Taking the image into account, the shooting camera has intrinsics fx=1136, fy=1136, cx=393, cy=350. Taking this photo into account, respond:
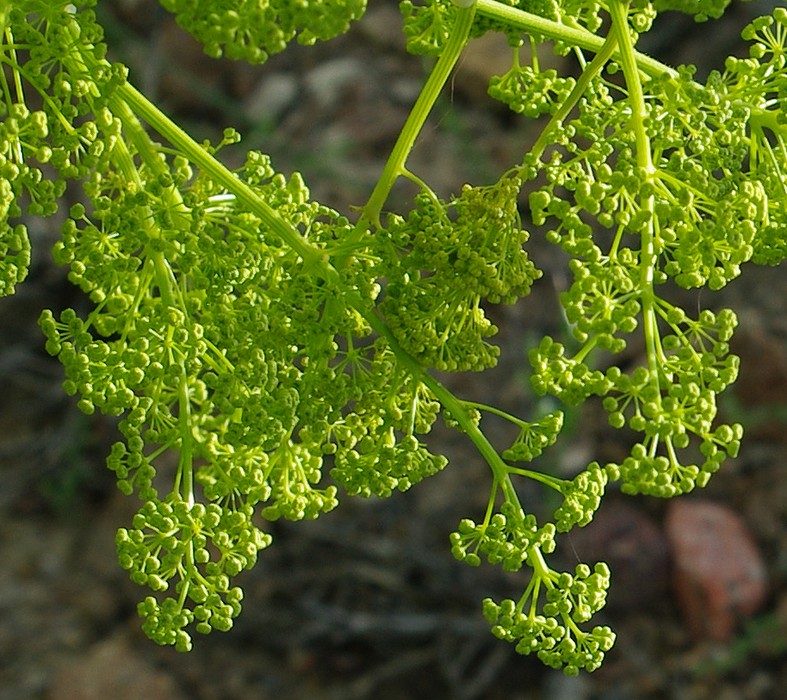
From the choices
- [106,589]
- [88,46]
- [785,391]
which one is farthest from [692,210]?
[106,589]

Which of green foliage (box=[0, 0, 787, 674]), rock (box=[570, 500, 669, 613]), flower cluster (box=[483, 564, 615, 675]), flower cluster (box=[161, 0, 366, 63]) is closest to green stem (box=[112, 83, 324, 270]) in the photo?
green foliage (box=[0, 0, 787, 674])

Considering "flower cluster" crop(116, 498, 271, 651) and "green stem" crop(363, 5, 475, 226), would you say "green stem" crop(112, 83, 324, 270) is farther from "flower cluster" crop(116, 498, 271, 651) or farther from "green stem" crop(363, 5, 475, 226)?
"flower cluster" crop(116, 498, 271, 651)

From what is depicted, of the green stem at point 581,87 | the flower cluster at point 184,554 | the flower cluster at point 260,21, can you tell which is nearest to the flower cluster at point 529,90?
the green stem at point 581,87

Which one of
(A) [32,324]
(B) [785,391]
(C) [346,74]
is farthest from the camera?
(C) [346,74]

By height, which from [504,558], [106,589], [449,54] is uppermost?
[449,54]

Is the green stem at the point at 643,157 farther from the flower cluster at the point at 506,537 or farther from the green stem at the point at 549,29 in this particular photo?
the flower cluster at the point at 506,537

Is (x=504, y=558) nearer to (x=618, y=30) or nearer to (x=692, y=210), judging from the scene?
(x=692, y=210)
